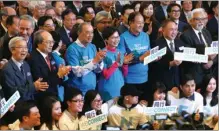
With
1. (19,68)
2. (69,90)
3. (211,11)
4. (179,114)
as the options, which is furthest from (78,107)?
(211,11)

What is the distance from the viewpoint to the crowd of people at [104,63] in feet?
17.7

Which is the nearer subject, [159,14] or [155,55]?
[155,55]

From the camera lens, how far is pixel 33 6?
19.5 feet

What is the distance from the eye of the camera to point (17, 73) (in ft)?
17.5

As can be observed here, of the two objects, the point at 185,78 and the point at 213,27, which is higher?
the point at 213,27

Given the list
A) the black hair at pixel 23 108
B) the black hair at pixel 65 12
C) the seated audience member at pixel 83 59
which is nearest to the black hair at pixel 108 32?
the seated audience member at pixel 83 59

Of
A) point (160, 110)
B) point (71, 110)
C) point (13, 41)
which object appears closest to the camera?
point (13, 41)

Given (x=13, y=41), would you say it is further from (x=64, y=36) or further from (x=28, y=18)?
(x=64, y=36)

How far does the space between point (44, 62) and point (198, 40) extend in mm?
1337

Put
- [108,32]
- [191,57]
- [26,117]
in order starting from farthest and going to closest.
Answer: [191,57]
[108,32]
[26,117]

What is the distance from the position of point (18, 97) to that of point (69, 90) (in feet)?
1.32

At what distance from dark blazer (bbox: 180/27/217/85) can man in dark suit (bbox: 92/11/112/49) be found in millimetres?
627

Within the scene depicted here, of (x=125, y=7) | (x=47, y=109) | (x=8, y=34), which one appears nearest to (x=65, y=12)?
(x=125, y=7)

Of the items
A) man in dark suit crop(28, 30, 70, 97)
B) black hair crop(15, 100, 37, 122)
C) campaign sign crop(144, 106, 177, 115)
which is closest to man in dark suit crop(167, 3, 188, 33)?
campaign sign crop(144, 106, 177, 115)
